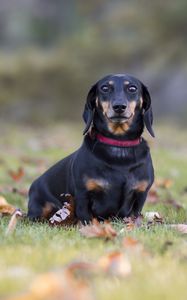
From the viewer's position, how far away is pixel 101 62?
26.9 meters

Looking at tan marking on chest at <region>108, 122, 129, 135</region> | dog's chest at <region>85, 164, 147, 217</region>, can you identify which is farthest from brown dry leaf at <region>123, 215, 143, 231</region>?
tan marking on chest at <region>108, 122, 129, 135</region>

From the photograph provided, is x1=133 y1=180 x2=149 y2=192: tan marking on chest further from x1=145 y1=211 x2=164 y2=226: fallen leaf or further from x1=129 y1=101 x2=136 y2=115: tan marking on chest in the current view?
x1=129 y1=101 x2=136 y2=115: tan marking on chest

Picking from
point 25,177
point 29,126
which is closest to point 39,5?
point 29,126

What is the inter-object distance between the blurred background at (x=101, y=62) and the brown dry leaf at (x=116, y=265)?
69.4ft

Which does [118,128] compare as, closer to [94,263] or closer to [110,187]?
[110,187]

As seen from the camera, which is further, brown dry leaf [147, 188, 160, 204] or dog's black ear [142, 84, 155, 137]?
brown dry leaf [147, 188, 160, 204]

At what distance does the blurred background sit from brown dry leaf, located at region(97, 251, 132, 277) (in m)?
21.2

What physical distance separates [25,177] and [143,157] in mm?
3712

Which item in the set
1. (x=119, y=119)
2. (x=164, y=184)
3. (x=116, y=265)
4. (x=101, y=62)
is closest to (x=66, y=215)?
(x=119, y=119)

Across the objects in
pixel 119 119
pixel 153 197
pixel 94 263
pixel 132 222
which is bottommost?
pixel 153 197

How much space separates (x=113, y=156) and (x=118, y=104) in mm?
381

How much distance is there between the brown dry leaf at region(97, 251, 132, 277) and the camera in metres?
2.89

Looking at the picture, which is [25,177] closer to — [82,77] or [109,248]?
[109,248]

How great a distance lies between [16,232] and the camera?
3932mm
